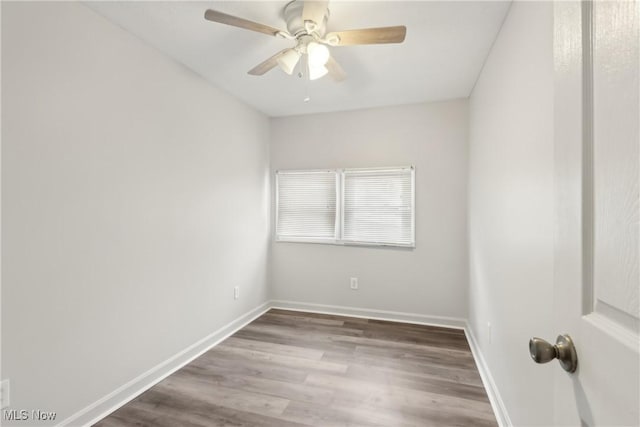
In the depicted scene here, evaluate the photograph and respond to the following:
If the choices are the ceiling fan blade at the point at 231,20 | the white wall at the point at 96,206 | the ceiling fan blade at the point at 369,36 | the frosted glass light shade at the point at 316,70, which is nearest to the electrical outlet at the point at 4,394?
the white wall at the point at 96,206

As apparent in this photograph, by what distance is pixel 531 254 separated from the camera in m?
1.29

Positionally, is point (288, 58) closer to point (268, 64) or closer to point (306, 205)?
point (268, 64)

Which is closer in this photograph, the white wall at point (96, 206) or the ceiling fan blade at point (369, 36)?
the white wall at point (96, 206)

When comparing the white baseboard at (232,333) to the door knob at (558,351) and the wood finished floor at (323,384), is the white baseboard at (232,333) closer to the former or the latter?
the wood finished floor at (323,384)

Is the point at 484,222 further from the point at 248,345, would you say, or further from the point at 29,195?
the point at 29,195

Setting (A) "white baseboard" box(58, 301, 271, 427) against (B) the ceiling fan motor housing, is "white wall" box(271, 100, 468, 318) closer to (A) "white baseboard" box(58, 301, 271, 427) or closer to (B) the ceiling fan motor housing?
(A) "white baseboard" box(58, 301, 271, 427)

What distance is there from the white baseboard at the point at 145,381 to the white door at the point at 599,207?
88.4 inches

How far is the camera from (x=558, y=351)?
0.60 meters

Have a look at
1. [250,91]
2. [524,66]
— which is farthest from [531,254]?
[250,91]

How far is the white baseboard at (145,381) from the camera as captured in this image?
1.65 meters

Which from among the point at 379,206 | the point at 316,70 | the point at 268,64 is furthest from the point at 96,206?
the point at 379,206

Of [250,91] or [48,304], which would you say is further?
[250,91]

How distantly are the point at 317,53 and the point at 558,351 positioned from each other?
5.57 ft

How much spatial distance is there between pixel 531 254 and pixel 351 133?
2423 millimetres
